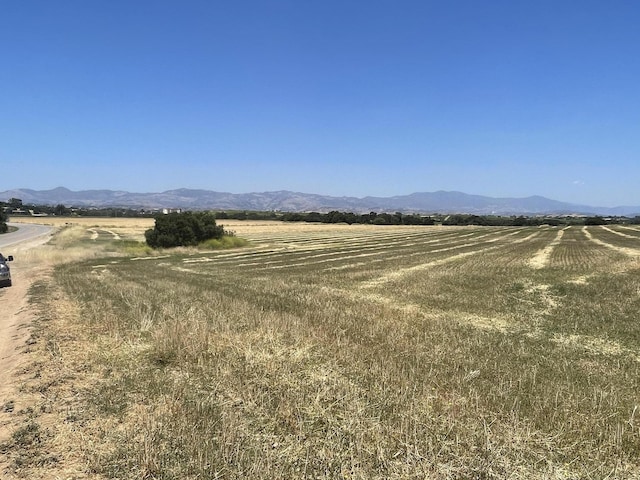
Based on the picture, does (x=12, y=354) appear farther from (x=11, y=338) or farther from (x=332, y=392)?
(x=332, y=392)

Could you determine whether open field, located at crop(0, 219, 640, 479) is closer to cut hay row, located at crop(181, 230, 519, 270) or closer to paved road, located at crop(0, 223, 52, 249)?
cut hay row, located at crop(181, 230, 519, 270)

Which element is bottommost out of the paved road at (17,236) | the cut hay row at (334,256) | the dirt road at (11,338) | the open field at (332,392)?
the paved road at (17,236)

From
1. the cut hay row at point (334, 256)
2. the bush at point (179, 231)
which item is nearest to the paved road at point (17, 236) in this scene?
the bush at point (179, 231)

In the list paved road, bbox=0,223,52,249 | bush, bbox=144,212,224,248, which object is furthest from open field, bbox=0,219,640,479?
paved road, bbox=0,223,52,249

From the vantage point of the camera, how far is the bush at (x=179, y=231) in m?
53.8

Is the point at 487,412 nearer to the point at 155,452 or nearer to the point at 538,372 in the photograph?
the point at 538,372

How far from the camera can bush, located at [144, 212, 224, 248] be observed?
53.8 metres

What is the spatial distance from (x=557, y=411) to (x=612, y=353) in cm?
453

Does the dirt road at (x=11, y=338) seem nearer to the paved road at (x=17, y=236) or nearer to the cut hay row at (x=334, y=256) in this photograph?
the cut hay row at (x=334, y=256)

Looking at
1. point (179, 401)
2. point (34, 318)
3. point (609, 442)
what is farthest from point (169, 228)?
point (609, 442)

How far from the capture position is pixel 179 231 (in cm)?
5484

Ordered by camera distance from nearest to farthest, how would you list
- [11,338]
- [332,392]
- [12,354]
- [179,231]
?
[332,392]
[12,354]
[11,338]
[179,231]


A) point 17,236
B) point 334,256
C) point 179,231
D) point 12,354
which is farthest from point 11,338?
point 17,236

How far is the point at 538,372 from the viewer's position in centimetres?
819
